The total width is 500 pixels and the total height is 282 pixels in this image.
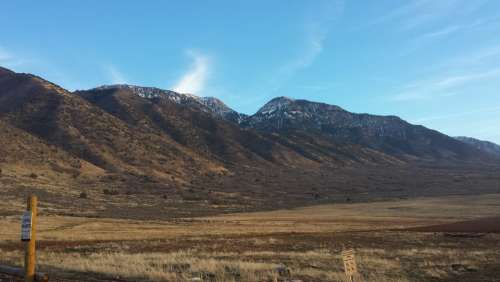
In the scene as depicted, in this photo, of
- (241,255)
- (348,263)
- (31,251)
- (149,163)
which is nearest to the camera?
(31,251)

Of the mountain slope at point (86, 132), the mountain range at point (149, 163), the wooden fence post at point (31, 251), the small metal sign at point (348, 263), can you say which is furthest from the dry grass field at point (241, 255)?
the mountain slope at point (86, 132)

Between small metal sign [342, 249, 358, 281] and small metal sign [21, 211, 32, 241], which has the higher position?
small metal sign [21, 211, 32, 241]

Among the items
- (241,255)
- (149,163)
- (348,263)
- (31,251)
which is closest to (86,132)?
(149,163)

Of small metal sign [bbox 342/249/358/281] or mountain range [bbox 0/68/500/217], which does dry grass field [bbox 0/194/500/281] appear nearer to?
small metal sign [bbox 342/249/358/281]

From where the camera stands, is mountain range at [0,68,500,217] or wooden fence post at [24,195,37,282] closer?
wooden fence post at [24,195,37,282]

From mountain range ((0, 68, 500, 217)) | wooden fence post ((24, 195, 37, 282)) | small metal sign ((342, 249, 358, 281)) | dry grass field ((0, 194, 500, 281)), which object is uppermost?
mountain range ((0, 68, 500, 217))

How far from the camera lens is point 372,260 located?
23984 millimetres

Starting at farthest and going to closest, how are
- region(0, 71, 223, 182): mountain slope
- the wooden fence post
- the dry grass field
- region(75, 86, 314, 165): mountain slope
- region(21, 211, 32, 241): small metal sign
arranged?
region(75, 86, 314, 165): mountain slope, region(0, 71, 223, 182): mountain slope, the dry grass field, the wooden fence post, region(21, 211, 32, 241): small metal sign

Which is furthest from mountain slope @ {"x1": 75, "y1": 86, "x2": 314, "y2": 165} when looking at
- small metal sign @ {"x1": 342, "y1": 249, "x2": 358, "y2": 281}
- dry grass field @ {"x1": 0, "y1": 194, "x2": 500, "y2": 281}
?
small metal sign @ {"x1": 342, "y1": 249, "x2": 358, "y2": 281}

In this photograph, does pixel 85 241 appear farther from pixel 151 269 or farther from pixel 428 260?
pixel 428 260

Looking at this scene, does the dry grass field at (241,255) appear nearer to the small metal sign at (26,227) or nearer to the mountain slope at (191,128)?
the small metal sign at (26,227)

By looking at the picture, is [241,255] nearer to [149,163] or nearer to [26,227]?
[26,227]

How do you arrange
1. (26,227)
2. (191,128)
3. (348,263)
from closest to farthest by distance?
(26,227), (348,263), (191,128)

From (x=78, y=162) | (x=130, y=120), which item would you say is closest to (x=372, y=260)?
(x=78, y=162)
